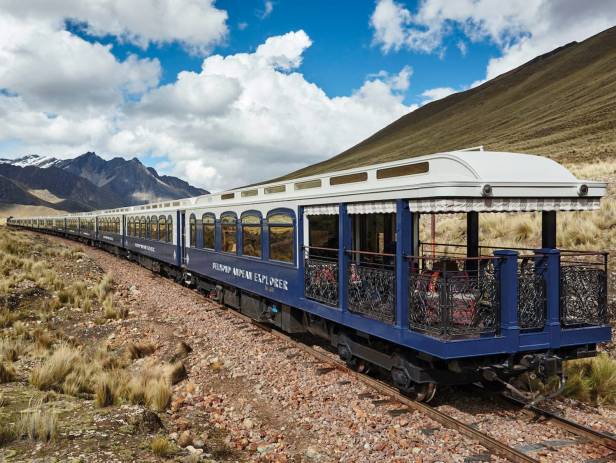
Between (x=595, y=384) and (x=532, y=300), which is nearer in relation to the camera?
(x=532, y=300)

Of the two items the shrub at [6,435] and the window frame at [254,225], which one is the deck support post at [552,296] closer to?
the window frame at [254,225]

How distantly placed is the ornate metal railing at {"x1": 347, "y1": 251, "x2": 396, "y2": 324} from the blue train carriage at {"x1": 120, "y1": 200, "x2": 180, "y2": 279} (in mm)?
11240

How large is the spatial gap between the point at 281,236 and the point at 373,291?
10.6ft

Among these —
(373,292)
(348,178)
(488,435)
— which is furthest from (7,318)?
(488,435)

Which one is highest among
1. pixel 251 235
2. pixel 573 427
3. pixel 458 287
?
pixel 251 235

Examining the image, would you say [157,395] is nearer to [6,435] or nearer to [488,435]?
[6,435]

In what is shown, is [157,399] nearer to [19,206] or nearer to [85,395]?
[85,395]

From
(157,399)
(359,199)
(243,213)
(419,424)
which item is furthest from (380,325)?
(243,213)

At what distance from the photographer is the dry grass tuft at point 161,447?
5.32 meters

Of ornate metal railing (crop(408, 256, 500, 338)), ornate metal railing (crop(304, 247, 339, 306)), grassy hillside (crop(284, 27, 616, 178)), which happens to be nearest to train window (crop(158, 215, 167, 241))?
ornate metal railing (crop(304, 247, 339, 306))

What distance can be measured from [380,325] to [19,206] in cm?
20569

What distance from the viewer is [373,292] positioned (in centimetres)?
739

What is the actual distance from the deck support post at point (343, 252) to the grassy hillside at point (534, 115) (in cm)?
2958

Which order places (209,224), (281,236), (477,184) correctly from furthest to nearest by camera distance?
(209,224), (281,236), (477,184)
